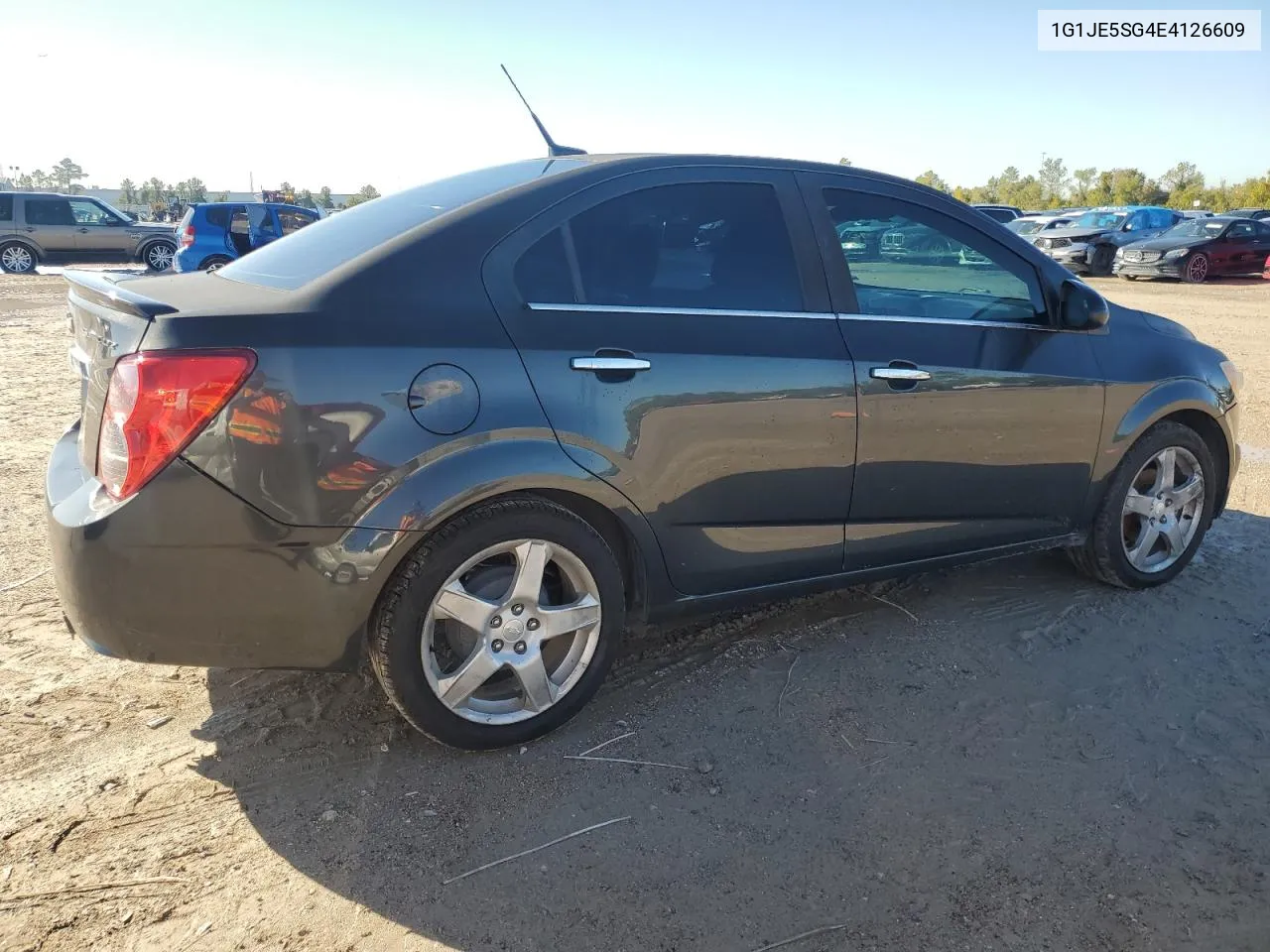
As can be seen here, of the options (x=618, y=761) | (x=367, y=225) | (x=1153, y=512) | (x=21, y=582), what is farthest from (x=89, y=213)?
(x=1153, y=512)

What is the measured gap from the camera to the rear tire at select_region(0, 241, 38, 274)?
21984 mm

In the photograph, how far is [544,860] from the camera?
2475mm

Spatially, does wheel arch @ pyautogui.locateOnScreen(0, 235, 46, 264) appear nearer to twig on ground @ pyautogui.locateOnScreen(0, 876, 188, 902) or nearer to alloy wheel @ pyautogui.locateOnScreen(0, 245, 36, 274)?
alloy wheel @ pyautogui.locateOnScreen(0, 245, 36, 274)

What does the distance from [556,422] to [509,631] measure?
0.62 metres

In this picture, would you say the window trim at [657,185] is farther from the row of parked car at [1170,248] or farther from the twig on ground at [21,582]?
the row of parked car at [1170,248]

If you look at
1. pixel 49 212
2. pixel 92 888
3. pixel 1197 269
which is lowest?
pixel 1197 269

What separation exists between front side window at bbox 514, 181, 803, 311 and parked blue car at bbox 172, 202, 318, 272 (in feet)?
47.2

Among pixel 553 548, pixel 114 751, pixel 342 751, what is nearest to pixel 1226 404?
pixel 553 548

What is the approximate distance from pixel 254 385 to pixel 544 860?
54.4 inches

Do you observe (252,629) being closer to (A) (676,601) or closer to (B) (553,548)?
(B) (553,548)

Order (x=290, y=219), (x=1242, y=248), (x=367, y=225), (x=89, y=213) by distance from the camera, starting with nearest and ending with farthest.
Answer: (x=367, y=225)
(x=290, y=219)
(x=89, y=213)
(x=1242, y=248)

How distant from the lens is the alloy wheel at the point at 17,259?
2200 cm

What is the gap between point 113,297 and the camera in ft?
8.66

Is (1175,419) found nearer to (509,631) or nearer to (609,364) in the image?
(609,364)
